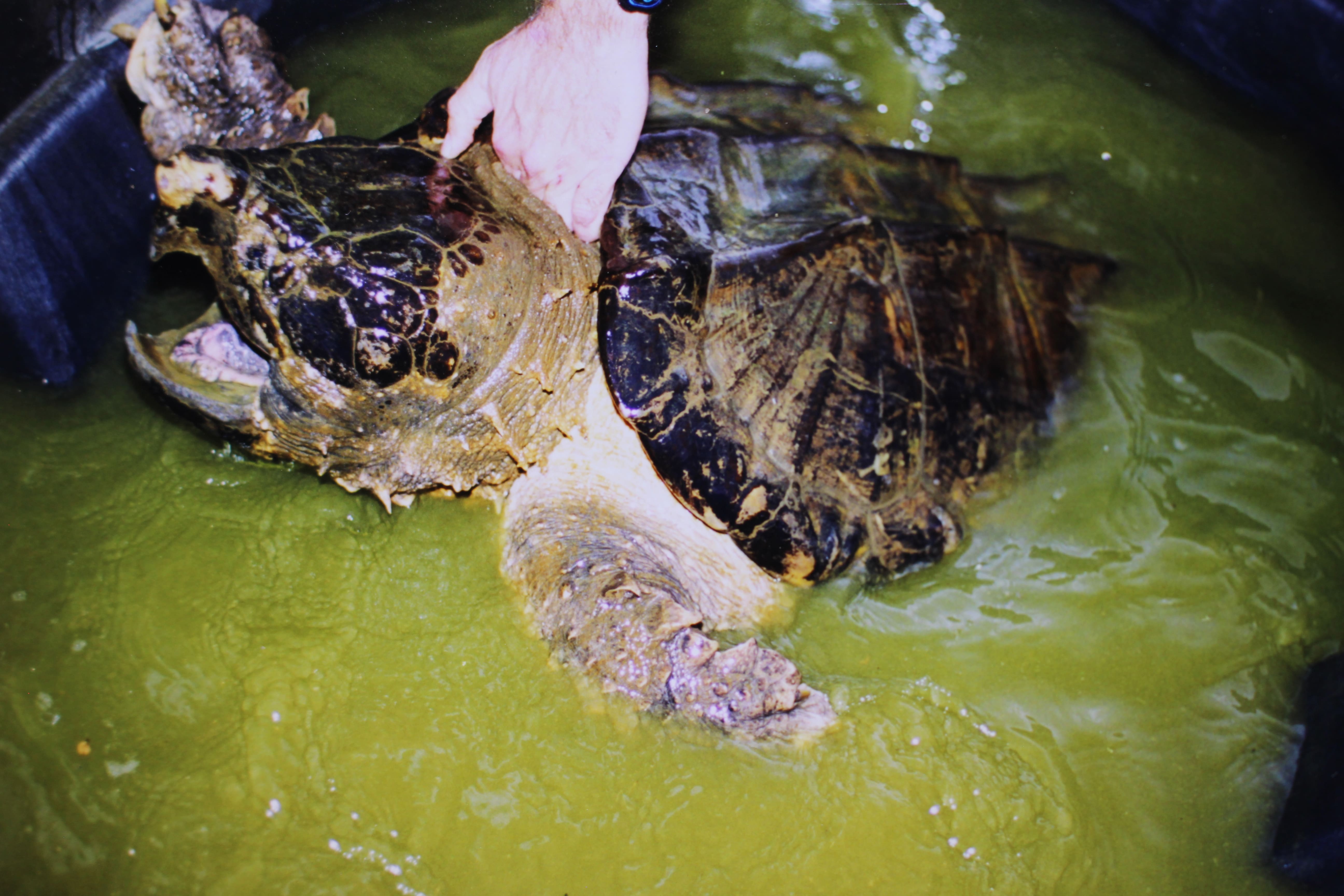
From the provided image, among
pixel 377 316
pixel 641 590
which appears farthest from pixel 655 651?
pixel 377 316

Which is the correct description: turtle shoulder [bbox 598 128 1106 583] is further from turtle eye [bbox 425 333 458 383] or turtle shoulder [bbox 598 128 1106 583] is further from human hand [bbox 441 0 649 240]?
turtle eye [bbox 425 333 458 383]

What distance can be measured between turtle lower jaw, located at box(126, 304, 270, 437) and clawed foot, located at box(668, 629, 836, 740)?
4.54 ft

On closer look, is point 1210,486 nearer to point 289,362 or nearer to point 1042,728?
point 1042,728

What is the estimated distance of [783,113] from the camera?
125 inches

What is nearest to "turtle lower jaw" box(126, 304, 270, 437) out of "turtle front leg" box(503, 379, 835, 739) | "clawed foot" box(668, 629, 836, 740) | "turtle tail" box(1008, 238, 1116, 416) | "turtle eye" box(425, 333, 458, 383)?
"turtle eye" box(425, 333, 458, 383)

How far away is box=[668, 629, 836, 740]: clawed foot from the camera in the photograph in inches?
79.3

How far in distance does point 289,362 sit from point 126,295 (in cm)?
110

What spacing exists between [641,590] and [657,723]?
0.37 meters

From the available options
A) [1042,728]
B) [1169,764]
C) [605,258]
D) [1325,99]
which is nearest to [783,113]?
[605,258]

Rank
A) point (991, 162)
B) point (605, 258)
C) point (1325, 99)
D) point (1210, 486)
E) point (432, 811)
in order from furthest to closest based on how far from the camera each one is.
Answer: point (991, 162)
point (1325, 99)
point (1210, 486)
point (605, 258)
point (432, 811)

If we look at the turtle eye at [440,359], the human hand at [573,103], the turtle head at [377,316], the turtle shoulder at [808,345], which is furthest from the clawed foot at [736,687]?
the human hand at [573,103]

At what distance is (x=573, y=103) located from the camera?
7.57ft

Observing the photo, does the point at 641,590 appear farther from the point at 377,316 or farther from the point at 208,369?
the point at 208,369

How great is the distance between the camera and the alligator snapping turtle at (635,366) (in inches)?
76.3
